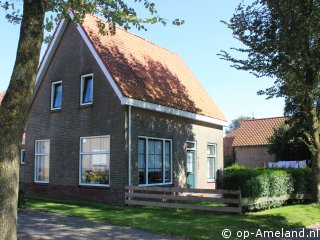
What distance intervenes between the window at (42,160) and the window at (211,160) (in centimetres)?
883

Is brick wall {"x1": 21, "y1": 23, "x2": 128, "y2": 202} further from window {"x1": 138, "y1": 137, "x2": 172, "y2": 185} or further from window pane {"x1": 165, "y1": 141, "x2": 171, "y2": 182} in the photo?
window pane {"x1": 165, "y1": 141, "x2": 171, "y2": 182}

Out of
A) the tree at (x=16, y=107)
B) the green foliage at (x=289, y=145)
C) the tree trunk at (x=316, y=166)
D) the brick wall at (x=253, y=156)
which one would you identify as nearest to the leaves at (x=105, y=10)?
the tree at (x=16, y=107)

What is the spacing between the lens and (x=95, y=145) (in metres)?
17.4

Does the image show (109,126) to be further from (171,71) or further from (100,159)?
(171,71)

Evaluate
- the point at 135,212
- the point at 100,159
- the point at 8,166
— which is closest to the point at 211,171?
the point at 100,159

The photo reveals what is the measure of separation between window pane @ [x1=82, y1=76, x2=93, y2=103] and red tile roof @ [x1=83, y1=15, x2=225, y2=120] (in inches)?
60.5

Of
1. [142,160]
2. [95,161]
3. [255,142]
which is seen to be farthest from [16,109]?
[255,142]

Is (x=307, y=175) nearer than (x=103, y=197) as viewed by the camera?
No

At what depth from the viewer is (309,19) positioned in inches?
559

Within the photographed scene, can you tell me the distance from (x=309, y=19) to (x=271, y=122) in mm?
31034

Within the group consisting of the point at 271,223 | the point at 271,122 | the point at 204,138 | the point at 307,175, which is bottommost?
the point at 271,223

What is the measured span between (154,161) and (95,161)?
2633 millimetres

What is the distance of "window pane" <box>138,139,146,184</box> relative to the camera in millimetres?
16781

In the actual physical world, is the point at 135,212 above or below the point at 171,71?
below
